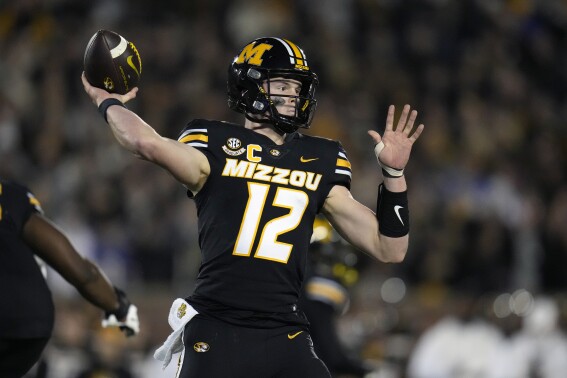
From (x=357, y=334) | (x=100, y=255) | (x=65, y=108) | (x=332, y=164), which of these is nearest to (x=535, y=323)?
(x=357, y=334)

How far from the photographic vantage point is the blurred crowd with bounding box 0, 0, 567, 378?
405 inches

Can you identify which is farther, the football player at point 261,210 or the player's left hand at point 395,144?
the player's left hand at point 395,144

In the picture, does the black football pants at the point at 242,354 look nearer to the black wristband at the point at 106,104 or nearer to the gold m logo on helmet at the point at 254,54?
the black wristband at the point at 106,104

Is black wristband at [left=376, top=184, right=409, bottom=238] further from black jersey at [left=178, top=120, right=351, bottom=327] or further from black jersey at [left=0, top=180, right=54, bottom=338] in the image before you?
black jersey at [left=0, top=180, right=54, bottom=338]

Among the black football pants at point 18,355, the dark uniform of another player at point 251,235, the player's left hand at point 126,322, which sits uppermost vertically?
the dark uniform of another player at point 251,235

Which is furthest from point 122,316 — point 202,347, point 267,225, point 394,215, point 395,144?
point 395,144

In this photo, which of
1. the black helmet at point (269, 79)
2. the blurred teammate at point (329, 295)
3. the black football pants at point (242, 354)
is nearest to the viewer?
the black football pants at point (242, 354)

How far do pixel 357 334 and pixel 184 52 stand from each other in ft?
13.9

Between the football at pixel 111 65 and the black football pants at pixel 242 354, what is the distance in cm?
102

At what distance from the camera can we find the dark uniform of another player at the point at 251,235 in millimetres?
4305

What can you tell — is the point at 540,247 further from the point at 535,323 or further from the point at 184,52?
the point at 184,52

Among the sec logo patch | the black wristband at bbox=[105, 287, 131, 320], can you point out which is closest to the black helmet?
the sec logo patch

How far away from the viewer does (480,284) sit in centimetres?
1070

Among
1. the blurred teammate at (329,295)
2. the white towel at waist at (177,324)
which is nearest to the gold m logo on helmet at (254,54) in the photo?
the white towel at waist at (177,324)
